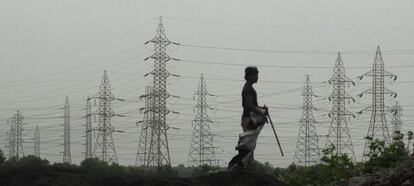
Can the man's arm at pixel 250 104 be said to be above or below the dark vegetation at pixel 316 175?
above

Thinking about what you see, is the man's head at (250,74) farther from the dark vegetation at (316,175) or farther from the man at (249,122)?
the dark vegetation at (316,175)

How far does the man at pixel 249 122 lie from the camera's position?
1630 cm

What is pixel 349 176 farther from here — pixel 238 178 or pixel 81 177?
pixel 81 177

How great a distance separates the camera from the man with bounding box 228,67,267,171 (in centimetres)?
1630

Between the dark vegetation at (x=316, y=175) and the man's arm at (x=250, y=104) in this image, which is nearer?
the dark vegetation at (x=316, y=175)

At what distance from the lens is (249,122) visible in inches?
643

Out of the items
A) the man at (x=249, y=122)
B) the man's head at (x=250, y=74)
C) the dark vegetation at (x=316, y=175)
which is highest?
the man's head at (x=250, y=74)

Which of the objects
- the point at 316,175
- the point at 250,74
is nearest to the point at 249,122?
the point at 250,74

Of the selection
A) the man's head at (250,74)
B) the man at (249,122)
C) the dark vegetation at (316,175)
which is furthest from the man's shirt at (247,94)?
the dark vegetation at (316,175)

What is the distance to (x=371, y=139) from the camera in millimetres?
12977

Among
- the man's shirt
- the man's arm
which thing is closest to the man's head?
the man's shirt

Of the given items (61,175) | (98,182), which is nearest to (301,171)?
(98,182)

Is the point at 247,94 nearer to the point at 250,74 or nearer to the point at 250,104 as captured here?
the point at 250,104

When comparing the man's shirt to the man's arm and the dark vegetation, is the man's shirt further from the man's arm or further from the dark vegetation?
the dark vegetation
